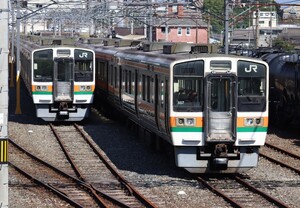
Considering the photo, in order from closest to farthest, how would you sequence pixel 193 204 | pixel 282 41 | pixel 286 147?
1. pixel 193 204
2. pixel 286 147
3. pixel 282 41

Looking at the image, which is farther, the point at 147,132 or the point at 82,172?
the point at 147,132

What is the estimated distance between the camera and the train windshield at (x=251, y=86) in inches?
567

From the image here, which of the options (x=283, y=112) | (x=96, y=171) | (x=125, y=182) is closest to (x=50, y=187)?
(x=125, y=182)

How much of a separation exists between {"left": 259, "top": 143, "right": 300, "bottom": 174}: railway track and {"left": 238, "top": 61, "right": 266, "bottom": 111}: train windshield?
191 centimetres

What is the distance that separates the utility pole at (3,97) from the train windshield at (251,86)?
A: 18.9 ft

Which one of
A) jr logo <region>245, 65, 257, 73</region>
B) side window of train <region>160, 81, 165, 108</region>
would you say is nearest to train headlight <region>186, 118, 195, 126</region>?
side window of train <region>160, 81, 165, 108</region>

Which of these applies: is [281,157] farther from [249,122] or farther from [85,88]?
[85,88]

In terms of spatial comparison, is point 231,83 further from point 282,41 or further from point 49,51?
point 282,41

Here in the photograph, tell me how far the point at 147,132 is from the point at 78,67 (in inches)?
239

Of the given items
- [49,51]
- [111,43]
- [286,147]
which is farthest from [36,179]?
[111,43]

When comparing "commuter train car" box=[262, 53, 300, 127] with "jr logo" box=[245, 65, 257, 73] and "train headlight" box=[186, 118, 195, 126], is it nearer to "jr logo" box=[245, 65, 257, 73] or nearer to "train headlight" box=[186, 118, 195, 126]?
"jr logo" box=[245, 65, 257, 73]

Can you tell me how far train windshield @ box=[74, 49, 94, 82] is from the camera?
937 inches

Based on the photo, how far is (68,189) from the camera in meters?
13.8

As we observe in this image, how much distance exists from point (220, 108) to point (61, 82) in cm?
1008
